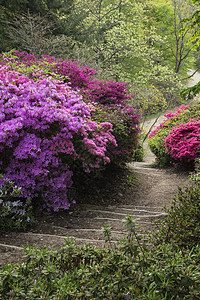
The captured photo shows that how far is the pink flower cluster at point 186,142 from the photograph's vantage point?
23.1 feet

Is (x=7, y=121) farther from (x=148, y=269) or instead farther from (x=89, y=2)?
(x=89, y=2)

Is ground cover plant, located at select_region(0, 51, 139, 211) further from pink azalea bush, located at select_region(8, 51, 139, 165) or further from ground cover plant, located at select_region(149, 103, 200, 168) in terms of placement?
ground cover plant, located at select_region(149, 103, 200, 168)

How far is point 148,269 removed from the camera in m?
1.92

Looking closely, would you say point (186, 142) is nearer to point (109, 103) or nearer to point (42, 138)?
point (109, 103)

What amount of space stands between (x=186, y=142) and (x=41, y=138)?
424 cm

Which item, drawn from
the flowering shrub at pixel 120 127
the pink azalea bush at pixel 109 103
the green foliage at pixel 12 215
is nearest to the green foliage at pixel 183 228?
the green foliage at pixel 12 215

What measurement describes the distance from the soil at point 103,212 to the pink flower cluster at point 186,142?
1.77ft

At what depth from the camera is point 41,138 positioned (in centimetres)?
433

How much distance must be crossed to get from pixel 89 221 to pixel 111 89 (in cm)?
409

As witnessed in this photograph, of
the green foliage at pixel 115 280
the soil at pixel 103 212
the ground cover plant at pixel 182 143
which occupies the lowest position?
the soil at pixel 103 212

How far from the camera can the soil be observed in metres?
3.32

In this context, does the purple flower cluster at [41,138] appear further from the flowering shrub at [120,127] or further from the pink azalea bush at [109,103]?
the flowering shrub at [120,127]

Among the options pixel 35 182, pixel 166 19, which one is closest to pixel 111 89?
pixel 35 182

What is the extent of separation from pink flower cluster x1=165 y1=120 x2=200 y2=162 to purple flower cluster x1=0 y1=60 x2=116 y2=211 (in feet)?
10.8
